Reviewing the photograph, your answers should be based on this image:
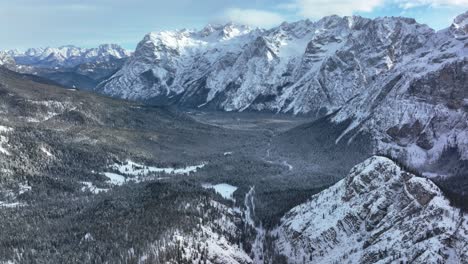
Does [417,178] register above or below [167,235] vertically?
above

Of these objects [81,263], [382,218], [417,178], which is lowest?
[81,263]

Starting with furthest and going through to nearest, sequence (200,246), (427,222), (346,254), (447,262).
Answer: (200,246) → (346,254) → (427,222) → (447,262)

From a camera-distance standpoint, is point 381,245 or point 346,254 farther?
point 346,254

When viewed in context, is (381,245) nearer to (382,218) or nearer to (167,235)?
(382,218)

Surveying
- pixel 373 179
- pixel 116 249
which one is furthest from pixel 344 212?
pixel 116 249

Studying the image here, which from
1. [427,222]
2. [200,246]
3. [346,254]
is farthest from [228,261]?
[427,222]

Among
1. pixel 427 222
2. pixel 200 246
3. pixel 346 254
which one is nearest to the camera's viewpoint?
pixel 427 222
